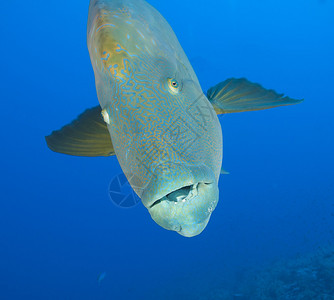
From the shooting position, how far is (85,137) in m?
2.41

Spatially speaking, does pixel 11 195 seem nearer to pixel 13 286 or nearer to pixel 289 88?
pixel 13 286

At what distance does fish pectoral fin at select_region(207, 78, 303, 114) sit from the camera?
2.37m

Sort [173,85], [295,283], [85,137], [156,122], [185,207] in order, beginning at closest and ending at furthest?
[185,207], [156,122], [173,85], [85,137], [295,283]

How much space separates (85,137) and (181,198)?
1.57 meters

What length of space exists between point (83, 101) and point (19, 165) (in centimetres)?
1551

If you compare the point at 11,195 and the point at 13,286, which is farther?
the point at 11,195

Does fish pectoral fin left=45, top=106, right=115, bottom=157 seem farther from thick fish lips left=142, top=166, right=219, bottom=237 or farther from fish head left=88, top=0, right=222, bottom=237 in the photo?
thick fish lips left=142, top=166, right=219, bottom=237

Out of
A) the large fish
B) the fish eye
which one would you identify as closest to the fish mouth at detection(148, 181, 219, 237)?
the large fish

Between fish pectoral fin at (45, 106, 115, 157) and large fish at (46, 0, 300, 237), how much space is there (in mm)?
641

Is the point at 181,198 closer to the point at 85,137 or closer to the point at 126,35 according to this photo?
the point at 126,35

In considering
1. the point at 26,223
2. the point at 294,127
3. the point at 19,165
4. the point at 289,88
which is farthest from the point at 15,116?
the point at 294,127

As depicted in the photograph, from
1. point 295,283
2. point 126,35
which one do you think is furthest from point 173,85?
point 295,283

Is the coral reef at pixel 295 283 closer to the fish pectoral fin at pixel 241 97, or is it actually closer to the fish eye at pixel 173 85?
the fish pectoral fin at pixel 241 97

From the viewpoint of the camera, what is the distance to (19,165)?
43.6 meters
